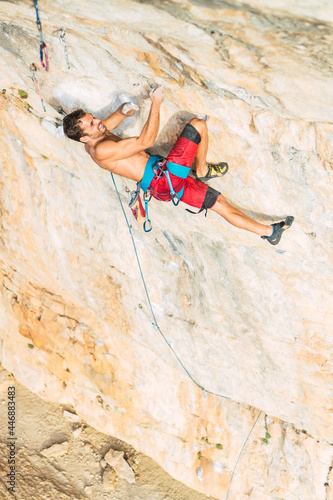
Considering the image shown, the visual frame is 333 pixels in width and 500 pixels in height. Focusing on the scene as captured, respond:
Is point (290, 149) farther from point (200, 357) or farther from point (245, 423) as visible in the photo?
point (245, 423)

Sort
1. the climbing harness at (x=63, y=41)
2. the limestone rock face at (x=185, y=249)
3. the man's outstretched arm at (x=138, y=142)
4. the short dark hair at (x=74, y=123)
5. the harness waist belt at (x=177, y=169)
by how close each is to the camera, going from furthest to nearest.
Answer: the harness waist belt at (x=177, y=169)
the short dark hair at (x=74, y=123)
the man's outstretched arm at (x=138, y=142)
the climbing harness at (x=63, y=41)
the limestone rock face at (x=185, y=249)

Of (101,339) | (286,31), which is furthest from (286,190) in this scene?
(101,339)

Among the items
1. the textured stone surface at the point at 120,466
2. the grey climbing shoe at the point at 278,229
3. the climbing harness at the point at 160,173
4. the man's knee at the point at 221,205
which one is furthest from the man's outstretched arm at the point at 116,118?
the textured stone surface at the point at 120,466

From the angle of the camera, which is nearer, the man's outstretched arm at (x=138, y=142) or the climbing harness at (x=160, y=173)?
the man's outstretched arm at (x=138, y=142)

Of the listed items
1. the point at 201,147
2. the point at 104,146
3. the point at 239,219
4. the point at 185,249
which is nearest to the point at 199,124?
the point at 201,147

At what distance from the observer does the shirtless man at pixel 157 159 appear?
3.75 m

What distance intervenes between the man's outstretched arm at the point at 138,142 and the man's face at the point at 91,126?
0.12m

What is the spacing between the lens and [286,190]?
3.99m

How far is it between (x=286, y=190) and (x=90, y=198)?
2857mm

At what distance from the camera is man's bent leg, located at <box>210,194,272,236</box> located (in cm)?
416

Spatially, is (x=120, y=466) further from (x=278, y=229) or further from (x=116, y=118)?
(x=116, y=118)

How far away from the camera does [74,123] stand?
373 cm

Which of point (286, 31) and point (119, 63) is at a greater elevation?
point (286, 31)

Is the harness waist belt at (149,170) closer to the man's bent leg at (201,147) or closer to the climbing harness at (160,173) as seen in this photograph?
the climbing harness at (160,173)
